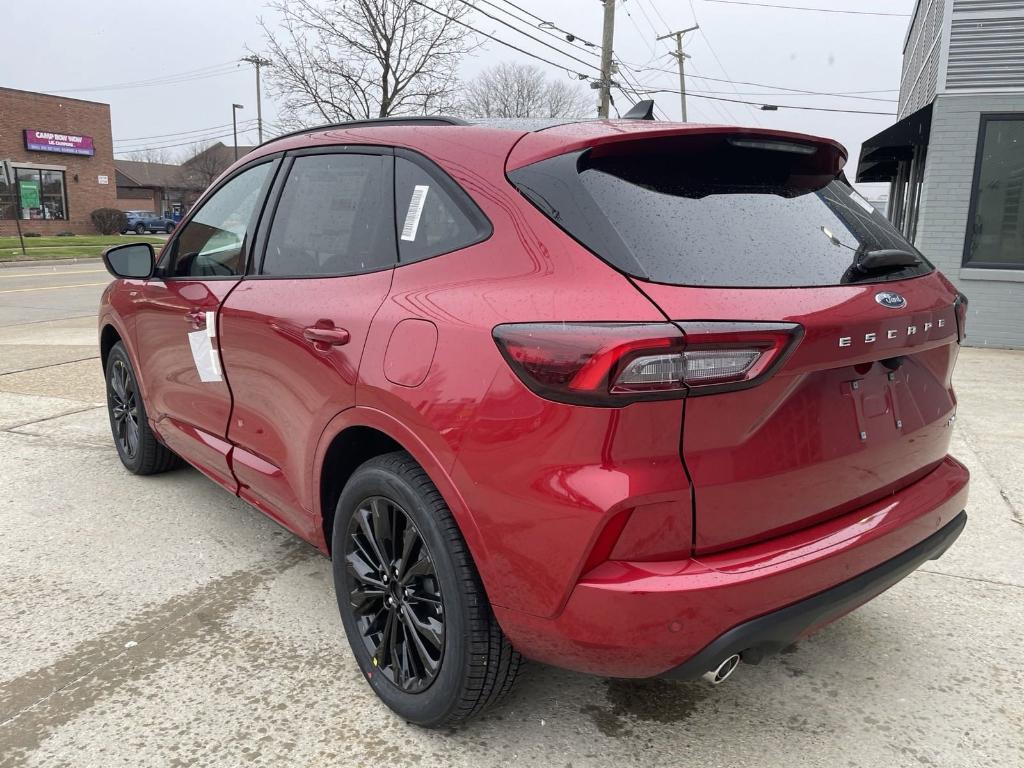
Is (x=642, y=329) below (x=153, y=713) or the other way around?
the other way around

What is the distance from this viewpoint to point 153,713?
2.37 meters

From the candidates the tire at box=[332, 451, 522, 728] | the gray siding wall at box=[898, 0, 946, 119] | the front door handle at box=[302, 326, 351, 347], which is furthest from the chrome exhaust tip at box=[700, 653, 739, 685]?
the gray siding wall at box=[898, 0, 946, 119]

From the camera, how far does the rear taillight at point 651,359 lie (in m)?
1.71

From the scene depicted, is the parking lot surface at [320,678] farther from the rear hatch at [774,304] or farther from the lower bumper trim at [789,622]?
the rear hatch at [774,304]

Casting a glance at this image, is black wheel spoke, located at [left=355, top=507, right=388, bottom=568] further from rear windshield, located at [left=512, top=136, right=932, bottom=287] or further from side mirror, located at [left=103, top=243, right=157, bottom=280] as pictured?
side mirror, located at [left=103, top=243, right=157, bottom=280]

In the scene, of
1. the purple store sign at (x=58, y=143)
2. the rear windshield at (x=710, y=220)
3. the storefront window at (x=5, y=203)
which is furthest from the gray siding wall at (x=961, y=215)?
the purple store sign at (x=58, y=143)

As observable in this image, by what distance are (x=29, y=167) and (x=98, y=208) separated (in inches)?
163

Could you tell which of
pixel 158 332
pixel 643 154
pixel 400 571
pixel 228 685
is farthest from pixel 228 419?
pixel 643 154

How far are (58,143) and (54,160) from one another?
32.5 inches

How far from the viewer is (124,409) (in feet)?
14.8

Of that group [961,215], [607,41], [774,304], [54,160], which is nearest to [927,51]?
[961,215]

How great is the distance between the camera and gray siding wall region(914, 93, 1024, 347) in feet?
29.6

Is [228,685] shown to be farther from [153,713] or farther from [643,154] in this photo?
[643,154]

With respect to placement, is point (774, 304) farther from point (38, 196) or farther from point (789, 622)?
point (38, 196)
